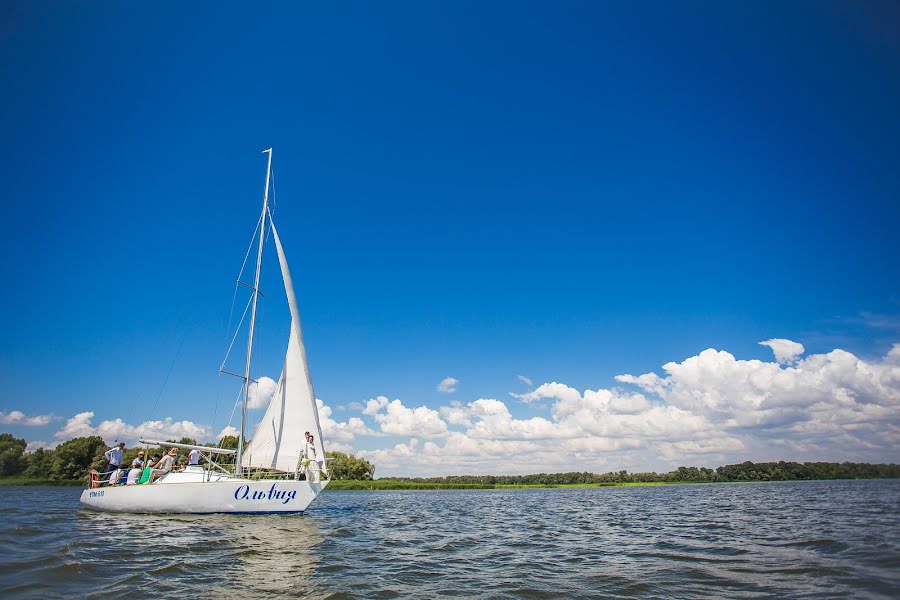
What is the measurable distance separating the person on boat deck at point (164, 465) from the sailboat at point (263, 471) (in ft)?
0.98

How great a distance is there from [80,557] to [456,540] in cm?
1115

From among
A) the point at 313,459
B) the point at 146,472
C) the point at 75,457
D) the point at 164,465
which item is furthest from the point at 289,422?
the point at 75,457

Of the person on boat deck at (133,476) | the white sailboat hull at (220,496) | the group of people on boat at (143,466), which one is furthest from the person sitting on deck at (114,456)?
the white sailboat hull at (220,496)

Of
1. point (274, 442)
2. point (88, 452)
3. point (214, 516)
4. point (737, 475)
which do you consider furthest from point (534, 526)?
point (737, 475)

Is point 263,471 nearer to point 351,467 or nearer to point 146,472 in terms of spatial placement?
point 146,472

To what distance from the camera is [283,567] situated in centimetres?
1198

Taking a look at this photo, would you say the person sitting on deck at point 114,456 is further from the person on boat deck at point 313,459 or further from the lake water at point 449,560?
the person on boat deck at point 313,459

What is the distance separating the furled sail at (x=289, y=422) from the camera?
2547 centimetres

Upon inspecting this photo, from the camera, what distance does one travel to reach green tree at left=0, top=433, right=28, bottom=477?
79.7 m

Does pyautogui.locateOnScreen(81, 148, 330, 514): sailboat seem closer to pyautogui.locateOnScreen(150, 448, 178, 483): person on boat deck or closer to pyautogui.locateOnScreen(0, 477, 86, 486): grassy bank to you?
pyautogui.locateOnScreen(150, 448, 178, 483): person on boat deck

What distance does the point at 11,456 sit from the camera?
8038cm

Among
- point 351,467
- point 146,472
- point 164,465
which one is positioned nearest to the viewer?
point 146,472

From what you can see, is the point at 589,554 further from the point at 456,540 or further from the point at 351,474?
the point at 351,474

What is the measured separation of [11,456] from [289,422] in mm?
85589
